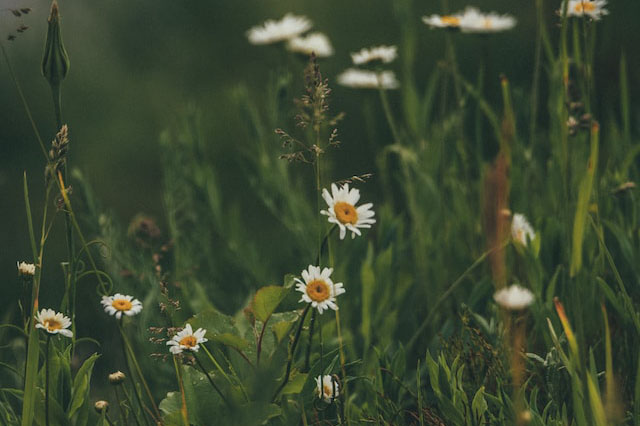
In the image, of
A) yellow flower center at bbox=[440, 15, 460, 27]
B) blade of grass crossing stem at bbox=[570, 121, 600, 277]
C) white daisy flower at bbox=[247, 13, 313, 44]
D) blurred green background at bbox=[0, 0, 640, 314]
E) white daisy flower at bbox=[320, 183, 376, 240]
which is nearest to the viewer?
blade of grass crossing stem at bbox=[570, 121, 600, 277]

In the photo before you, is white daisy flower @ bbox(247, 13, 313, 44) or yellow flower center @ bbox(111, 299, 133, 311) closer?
yellow flower center @ bbox(111, 299, 133, 311)

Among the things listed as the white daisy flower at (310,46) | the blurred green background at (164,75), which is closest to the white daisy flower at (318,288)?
the white daisy flower at (310,46)

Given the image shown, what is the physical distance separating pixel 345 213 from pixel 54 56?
39 cm

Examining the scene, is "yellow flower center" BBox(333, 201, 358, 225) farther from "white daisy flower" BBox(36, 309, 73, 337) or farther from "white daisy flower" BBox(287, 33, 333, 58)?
"white daisy flower" BBox(287, 33, 333, 58)

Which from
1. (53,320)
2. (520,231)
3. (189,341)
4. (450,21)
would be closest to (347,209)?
(189,341)

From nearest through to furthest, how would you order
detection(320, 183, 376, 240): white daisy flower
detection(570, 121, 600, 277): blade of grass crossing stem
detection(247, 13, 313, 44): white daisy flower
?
1. detection(570, 121, 600, 277): blade of grass crossing stem
2. detection(320, 183, 376, 240): white daisy flower
3. detection(247, 13, 313, 44): white daisy flower

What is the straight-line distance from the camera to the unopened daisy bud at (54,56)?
84 centimetres

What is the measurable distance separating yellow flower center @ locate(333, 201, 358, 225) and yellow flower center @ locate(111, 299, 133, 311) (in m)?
0.27

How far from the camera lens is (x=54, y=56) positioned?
85cm

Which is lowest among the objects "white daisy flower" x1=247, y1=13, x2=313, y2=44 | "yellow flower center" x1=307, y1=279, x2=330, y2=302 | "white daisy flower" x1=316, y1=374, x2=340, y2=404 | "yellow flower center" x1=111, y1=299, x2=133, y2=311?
"white daisy flower" x1=316, y1=374, x2=340, y2=404

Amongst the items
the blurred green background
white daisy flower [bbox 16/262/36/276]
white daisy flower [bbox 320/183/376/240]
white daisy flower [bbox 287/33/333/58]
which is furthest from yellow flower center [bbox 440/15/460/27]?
white daisy flower [bbox 16/262/36/276]

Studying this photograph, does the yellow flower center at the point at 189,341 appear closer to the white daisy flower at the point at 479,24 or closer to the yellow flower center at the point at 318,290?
the yellow flower center at the point at 318,290

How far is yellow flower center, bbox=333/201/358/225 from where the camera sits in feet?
2.76

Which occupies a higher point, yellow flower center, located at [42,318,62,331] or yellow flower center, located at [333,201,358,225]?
yellow flower center, located at [333,201,358,225]
